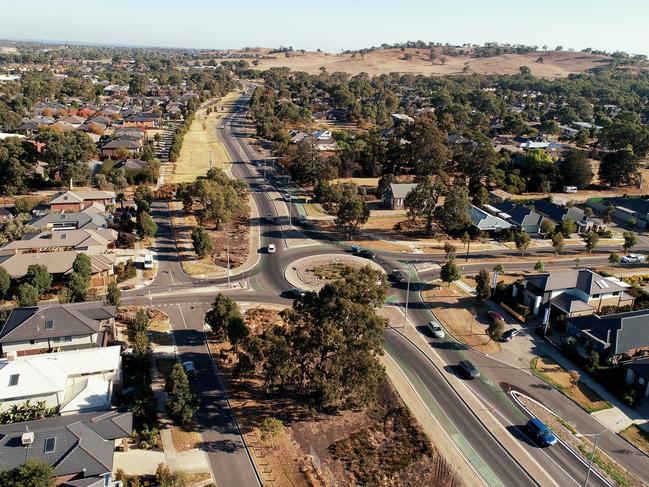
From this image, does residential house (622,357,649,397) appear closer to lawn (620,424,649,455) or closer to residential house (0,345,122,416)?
lawn (620,424,649,455)

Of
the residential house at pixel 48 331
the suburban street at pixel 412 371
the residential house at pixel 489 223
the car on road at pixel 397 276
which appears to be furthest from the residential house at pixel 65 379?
the residential house at pixel 489 223

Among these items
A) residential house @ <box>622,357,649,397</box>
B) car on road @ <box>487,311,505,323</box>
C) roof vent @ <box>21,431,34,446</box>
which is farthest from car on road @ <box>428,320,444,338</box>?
roof vent @ <box>21,431,34,446</box>

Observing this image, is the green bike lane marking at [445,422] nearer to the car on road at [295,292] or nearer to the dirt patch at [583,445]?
the dirt patch at [583,445]

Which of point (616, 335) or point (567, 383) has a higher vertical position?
point (616, 335)

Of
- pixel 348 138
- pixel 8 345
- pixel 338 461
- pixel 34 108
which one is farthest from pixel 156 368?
pixel 34 108

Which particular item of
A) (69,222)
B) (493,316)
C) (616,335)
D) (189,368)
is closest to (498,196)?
(493,316)

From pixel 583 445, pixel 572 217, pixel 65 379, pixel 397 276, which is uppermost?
→ pixel 572 217

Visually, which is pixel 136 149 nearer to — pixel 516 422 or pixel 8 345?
pixel 8 345

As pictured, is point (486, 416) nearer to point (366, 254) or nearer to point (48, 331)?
point (366, 254)
